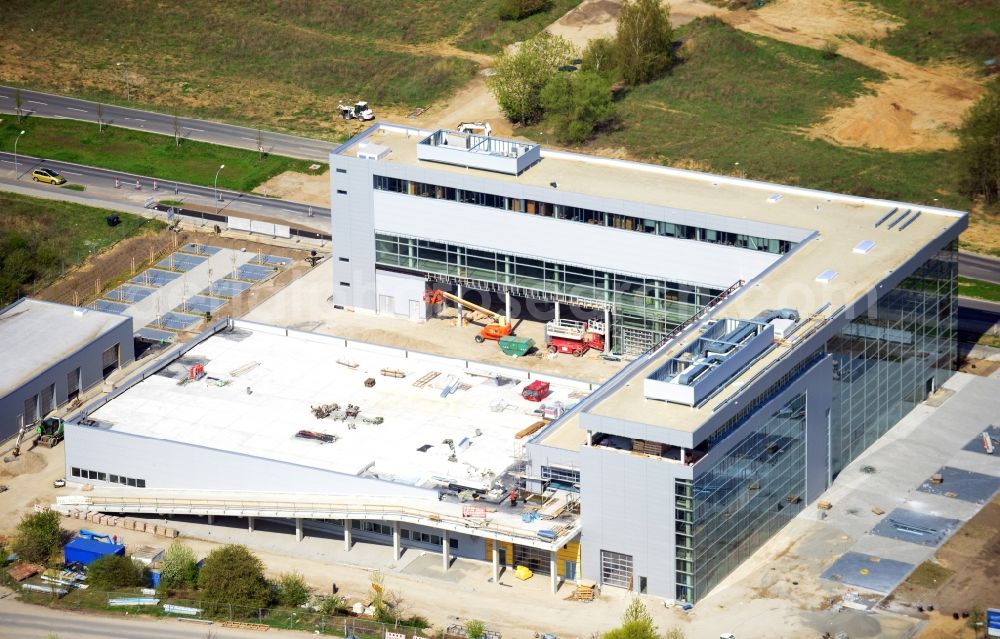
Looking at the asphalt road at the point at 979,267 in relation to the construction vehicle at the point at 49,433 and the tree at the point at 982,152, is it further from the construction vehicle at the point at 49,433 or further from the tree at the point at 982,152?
the construction vehicle at the point at 49,433

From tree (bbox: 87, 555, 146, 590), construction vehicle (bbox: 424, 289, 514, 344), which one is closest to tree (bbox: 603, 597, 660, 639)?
tree (bbox: 87, 555, 146, 590)

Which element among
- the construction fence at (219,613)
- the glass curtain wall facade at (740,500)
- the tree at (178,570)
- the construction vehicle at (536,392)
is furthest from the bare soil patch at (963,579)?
the tree at (178,570)

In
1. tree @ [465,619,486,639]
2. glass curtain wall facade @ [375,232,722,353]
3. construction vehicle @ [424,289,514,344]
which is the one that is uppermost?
glass curtain wall facade @ [375,232,722,353]

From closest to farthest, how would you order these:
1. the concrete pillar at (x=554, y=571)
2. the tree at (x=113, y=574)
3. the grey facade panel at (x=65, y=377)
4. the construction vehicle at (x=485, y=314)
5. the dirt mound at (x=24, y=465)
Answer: the concrete pillar at (x=554, y=571), the tree at (x=113, y=574), the dirt mound at (x=24, y=465), the grey facade panel at (x=65, y=377), the construction vehicle at (x=485, y=314)

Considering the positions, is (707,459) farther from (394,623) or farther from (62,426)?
(62,426)

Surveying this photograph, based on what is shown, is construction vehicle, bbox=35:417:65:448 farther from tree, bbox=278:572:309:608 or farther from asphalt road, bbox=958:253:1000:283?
asphalt road, bbox=958:253:1000:283

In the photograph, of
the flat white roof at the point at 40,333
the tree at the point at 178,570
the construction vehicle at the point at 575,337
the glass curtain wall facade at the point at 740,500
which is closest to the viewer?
the glass curtain wall facade at the point at 740,500

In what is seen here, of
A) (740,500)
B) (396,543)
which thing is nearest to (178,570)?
(396,543)
